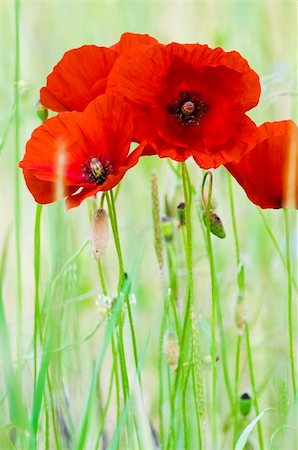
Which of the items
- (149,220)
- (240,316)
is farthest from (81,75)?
(149,220)

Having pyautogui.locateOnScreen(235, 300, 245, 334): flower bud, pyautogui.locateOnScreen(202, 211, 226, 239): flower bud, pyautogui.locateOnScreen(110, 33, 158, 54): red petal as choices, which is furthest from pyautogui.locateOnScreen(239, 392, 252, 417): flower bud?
pyautogui.locateOnScreen(110, 33, 158, 54): red petal

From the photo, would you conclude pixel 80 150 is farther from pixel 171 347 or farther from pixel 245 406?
pixel 245 406

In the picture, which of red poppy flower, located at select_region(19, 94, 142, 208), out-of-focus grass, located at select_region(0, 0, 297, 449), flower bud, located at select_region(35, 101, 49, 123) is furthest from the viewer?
out-of-focus grass, located at select_region(0, 0, 297, 449)

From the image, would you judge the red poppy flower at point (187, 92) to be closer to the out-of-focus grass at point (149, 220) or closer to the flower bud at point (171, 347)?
the flower bud at point (171, 347)

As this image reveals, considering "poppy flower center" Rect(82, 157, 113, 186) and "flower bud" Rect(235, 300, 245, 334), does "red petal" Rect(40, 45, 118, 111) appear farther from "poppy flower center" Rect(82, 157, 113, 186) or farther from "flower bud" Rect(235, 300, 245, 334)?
"flower bud" Rect(235, 300, 245, 334)

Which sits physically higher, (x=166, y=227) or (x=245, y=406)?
(x=166, y=227)

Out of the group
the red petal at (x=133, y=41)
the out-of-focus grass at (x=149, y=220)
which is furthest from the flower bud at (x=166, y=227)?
the red petal at (x=133, y=41)
